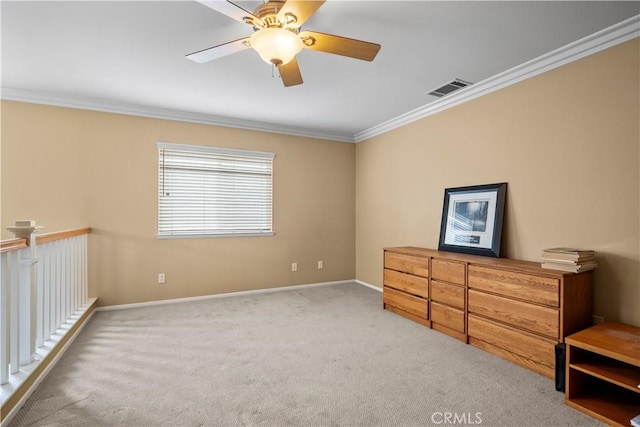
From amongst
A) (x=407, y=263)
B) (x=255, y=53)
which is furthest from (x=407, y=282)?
(x=255, y=53)

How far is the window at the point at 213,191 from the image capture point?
426cm

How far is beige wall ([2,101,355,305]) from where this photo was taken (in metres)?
3.63

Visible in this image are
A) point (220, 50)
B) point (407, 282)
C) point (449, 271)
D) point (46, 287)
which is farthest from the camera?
point (407, 282)

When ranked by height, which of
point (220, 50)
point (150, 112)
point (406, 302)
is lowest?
point (406, 302)

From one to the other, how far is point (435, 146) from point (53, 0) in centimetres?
367

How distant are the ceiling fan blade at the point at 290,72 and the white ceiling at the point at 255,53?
0.33 m

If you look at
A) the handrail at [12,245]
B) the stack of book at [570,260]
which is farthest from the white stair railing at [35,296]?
the stack of book at [570,260]

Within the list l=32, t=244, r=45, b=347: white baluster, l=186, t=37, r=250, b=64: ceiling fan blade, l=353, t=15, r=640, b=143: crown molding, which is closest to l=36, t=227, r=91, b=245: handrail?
l=32, t=244, r=45, b=347: white baluster

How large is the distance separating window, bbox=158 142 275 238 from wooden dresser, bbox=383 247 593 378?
91.4 inches

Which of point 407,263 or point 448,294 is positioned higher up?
point 407,263

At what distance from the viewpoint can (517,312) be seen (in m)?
2.52

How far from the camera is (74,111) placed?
149 inches

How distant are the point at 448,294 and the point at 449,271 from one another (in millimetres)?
222

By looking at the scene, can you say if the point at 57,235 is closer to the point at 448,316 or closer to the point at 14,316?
the point at 14,316
